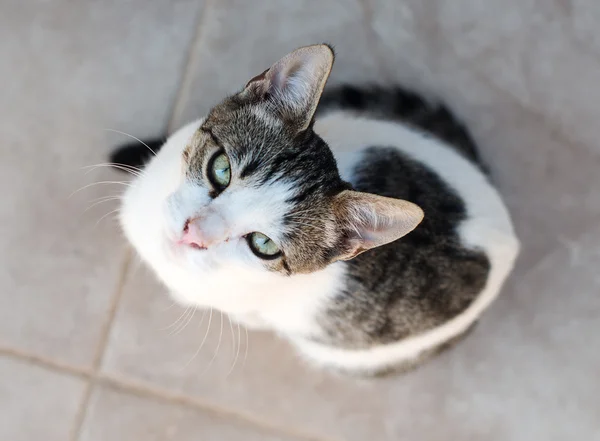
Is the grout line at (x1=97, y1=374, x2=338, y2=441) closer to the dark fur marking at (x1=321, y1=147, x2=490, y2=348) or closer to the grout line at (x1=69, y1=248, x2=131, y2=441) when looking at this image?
the grout line at (x1=69, y1=248, x2=131, y2=441)

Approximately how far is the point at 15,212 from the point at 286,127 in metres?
0.89

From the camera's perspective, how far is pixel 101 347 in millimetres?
1418

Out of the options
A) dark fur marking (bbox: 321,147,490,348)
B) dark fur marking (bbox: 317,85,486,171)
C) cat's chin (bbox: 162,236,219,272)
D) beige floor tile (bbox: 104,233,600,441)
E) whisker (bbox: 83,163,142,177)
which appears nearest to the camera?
cat's chin (bbox: 162,236,219,272)

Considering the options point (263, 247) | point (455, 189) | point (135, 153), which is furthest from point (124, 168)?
point (455, 189)

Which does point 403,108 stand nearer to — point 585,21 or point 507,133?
point 507,133

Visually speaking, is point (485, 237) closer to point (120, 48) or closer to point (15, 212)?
point (120, 48)

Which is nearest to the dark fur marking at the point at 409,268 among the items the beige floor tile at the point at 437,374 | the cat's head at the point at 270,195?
the cat's head at the point at 270,195

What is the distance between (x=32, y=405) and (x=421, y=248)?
1.07 m

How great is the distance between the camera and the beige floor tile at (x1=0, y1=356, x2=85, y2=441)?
1.39 meters

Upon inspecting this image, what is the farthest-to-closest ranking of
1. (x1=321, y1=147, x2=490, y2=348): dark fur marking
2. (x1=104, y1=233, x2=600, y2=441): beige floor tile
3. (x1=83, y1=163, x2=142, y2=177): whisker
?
(x1=104, y1=233, x2=600, y2=441): beige floor tile → (x1=83, y1=163, x2=142, y2=177): whisker → (x1=321, y1=147, x2=490, y2=348): dark fur marking

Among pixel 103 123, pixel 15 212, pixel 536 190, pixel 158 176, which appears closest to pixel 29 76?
pixel 103 123

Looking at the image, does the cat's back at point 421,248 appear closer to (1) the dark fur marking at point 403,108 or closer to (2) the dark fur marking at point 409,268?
(2) the dark fur marking at point 409,268

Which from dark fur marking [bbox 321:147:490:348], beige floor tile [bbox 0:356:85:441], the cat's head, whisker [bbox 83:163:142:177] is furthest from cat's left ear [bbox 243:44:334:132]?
beige floor tile [bbox 0:356:85:441]

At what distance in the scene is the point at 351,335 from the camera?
1096 millimetres
